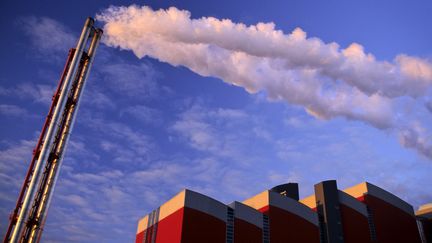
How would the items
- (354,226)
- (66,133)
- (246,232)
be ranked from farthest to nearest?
(354,226)
(246,232)
(66,133)

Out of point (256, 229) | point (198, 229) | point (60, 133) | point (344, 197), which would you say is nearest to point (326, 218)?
point (344, 197)

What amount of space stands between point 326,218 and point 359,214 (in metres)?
5.98

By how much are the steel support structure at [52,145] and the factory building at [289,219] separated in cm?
1462

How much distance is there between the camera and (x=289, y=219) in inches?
1896

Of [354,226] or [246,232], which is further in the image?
[354,226]

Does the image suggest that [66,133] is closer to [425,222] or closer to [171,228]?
[171,228]

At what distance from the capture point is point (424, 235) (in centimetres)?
6147

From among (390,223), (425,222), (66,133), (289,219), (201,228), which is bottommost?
(201,228)

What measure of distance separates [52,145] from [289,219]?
31.5 m

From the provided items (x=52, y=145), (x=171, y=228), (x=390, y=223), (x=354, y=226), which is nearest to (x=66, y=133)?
(x=52, y=145)

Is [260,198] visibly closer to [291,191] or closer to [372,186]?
[291,191]

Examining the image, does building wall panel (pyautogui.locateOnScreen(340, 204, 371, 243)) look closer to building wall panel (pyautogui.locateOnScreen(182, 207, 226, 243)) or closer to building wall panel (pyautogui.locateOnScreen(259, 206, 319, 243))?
building wall panel (pyautogui.locateOnScreen(259, 206, 319, 243))

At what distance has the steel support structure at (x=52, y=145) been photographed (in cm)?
3291

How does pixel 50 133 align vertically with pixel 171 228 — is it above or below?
above
